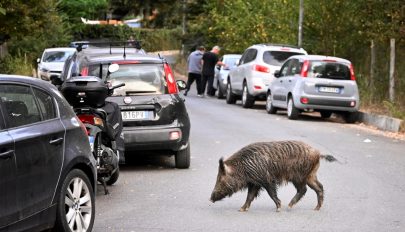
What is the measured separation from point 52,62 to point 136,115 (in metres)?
24.3

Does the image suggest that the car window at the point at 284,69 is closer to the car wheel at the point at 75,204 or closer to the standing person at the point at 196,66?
the standing person at the point at 196,66

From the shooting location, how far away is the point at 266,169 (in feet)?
29.6

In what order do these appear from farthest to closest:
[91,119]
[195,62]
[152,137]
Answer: [195,62], [152,137], [91,119]

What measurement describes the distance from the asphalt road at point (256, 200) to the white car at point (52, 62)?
18.1 m

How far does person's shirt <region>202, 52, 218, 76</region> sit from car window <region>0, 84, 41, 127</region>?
78.4ft

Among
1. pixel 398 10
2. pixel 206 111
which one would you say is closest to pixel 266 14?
pixel 206 111

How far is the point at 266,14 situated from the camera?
117 feet

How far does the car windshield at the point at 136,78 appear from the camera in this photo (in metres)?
12.1

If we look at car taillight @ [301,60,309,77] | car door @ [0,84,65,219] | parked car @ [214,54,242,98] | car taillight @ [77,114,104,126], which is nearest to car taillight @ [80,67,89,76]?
car taillight @ [77,114,104,126]

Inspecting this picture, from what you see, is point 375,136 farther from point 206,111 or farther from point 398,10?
point 206,111

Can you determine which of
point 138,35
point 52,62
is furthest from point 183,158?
point 138,35

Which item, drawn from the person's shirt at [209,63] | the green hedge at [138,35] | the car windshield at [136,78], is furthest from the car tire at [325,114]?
the green hedge at [138,35]

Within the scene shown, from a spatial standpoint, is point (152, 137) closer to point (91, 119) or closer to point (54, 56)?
point (91, 119)

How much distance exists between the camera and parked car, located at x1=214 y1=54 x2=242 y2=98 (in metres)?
30.3
